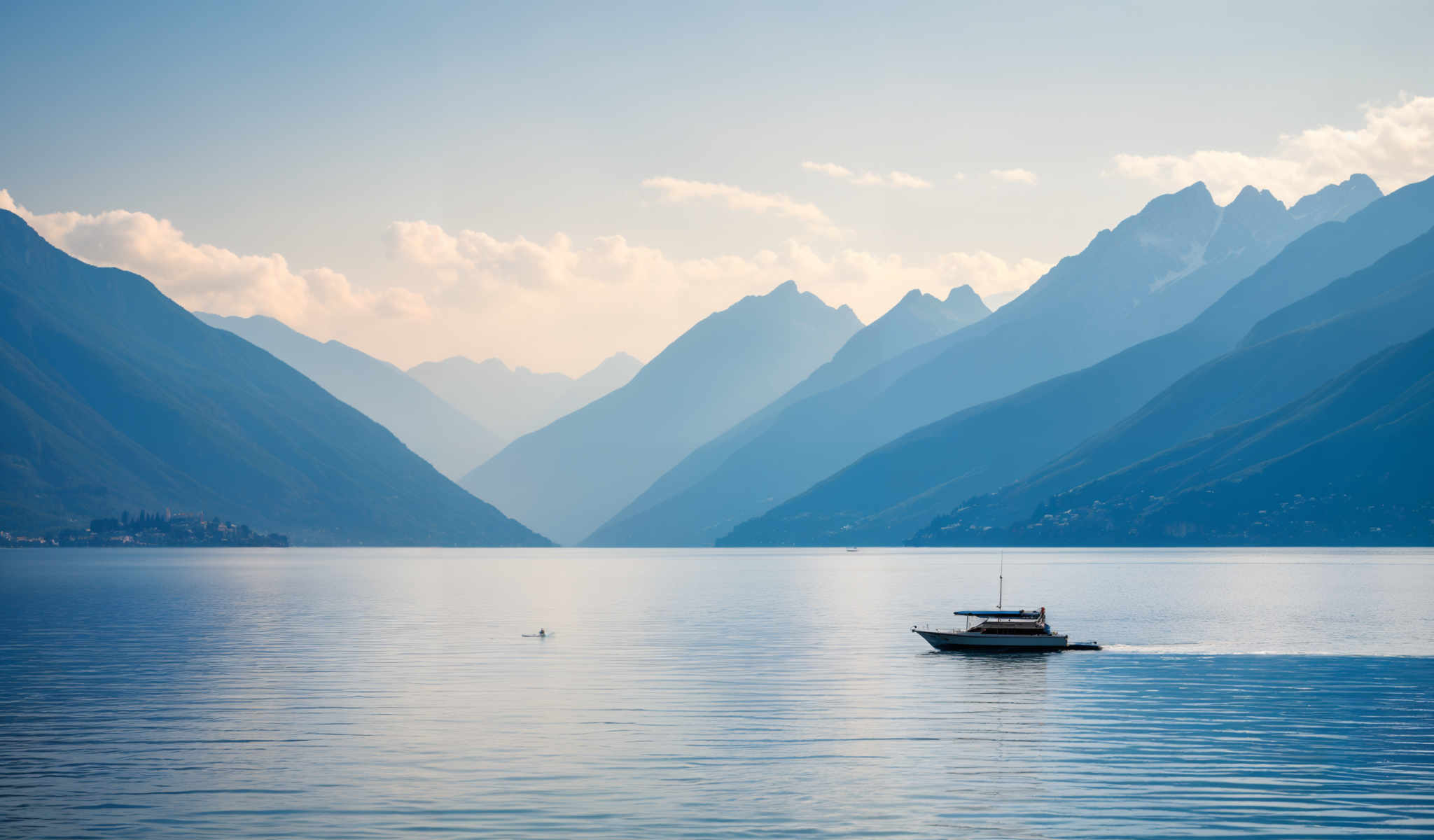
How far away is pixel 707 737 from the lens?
69.2 m

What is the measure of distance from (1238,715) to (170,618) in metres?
126

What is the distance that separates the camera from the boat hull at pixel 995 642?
383 ft

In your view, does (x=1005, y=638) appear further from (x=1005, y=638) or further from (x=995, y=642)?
(x=995, y=642)

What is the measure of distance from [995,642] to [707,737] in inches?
2147

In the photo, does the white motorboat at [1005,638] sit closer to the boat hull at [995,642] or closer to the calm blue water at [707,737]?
the boat hull at [995,642]

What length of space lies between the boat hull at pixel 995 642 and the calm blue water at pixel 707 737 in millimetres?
2763

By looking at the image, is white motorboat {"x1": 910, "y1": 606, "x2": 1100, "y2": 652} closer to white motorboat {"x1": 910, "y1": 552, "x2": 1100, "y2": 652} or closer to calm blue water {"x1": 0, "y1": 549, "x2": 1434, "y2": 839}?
white motorboat {"x1": 910, "y1": 552, "x2": 1100, "y2": 652}

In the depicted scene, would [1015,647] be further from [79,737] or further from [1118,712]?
[79,737]

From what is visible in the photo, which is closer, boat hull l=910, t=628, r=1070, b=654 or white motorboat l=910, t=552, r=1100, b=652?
boat hull l=910, t=628, r=1070, b=654

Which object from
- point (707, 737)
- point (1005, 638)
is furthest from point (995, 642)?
point (707, 737)

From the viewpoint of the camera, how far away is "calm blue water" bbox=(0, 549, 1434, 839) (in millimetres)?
50812

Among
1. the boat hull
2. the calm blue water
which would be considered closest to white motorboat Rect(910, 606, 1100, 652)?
the boat hull

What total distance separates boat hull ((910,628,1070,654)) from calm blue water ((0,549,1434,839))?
2763 millimetres

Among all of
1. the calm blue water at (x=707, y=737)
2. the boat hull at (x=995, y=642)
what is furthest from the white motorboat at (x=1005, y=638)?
the calm blue water at (x=707, y=737)
